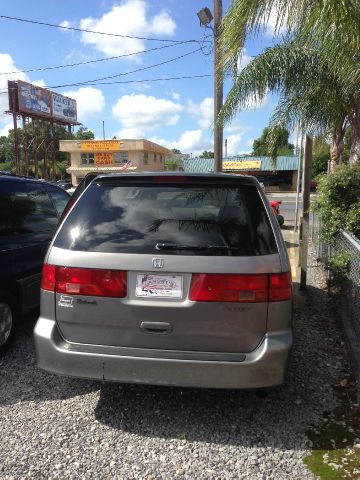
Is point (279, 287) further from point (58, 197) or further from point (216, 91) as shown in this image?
point (216, 91)

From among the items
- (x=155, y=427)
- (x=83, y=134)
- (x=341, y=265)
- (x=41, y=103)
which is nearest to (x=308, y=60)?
(x=341, y=265)

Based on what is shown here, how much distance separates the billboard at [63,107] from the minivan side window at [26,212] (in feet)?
163

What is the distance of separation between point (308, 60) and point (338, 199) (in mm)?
3675

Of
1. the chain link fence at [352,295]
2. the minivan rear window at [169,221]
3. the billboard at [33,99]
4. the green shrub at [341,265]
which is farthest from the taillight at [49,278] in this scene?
the billboard at [33,99]

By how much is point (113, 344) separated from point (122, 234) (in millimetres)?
716

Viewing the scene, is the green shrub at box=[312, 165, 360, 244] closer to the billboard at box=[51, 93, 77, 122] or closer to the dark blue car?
the dark blue car

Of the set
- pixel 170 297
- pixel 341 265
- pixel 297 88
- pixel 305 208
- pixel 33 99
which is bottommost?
pixel 341 265

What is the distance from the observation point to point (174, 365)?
2.71m

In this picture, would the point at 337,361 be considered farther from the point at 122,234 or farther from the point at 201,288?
the point at 122,234

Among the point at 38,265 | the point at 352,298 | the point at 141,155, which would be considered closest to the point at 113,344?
the point at 38,265

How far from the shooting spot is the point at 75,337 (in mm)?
2852

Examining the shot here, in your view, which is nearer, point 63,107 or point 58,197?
point 58,197

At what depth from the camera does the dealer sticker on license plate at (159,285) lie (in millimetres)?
2691

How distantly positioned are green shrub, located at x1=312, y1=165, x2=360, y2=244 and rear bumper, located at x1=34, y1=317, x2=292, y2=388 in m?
3.12
